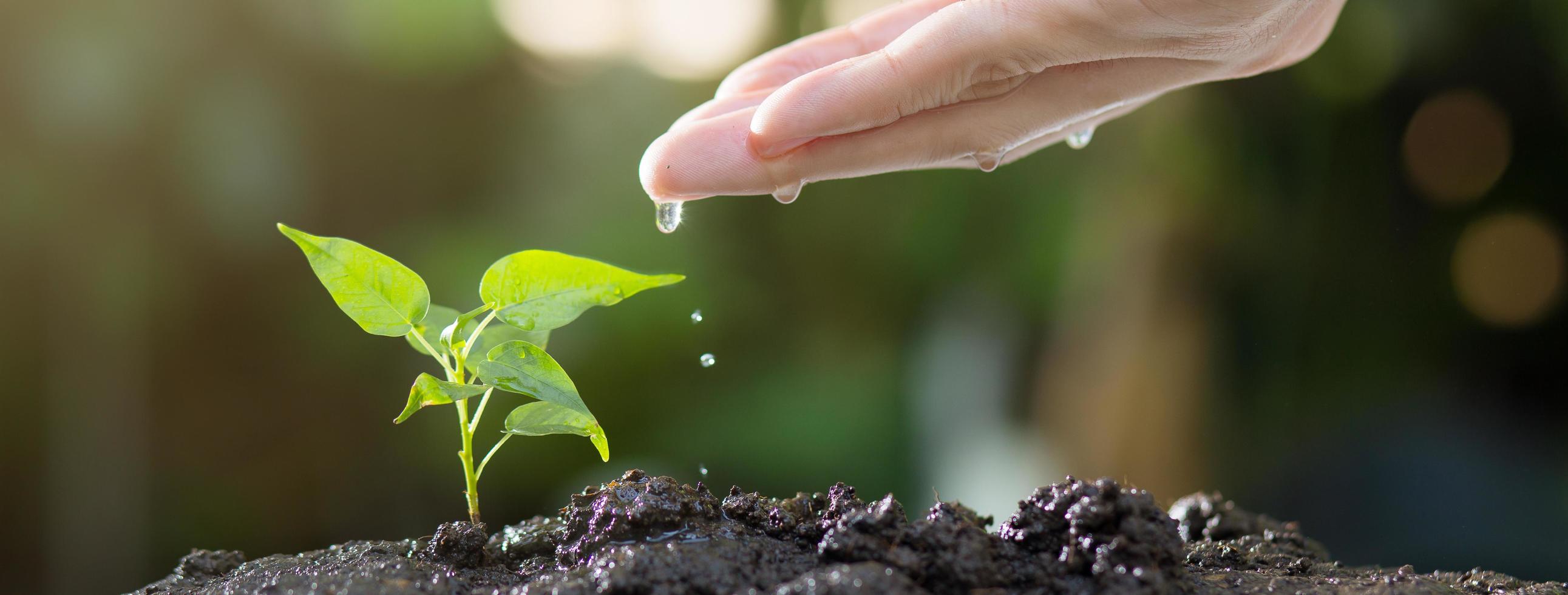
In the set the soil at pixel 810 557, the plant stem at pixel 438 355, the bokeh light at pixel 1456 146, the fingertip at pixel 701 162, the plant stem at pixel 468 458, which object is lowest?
the soil at pixel 810 557

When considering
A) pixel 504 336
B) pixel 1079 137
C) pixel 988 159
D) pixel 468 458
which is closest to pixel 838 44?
pixel 988 159

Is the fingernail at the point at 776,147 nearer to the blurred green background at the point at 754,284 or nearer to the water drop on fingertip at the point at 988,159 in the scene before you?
the water drop on fingertip at the point at 988,159

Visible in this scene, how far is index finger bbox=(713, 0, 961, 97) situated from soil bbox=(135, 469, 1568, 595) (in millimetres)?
573

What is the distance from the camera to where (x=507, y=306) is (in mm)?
767

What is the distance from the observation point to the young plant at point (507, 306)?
728mm

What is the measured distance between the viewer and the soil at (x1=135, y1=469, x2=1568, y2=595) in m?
0.67

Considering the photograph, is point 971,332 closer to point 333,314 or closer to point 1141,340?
point 1141,340

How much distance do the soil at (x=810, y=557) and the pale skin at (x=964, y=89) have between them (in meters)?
0.33

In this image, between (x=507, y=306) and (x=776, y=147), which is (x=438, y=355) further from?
(x=776, y=147)

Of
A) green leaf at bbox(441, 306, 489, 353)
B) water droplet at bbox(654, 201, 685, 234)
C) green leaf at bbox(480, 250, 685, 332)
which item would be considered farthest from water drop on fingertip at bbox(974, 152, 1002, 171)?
green leaf at bbox(441, 306, 489, 353)

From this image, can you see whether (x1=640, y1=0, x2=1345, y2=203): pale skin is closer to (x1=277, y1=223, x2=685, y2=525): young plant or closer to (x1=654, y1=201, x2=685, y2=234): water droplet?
(x1=654, y1=201, x2=685, y2=234): water droplet

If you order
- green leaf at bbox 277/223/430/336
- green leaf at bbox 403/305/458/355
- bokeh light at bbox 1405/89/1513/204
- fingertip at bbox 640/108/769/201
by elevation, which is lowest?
green leaf at bbox 403/305/458/355

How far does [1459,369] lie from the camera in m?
2.14

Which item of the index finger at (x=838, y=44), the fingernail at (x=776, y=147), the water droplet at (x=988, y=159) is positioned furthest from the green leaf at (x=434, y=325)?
the water droplet at (x=988, y=159)
